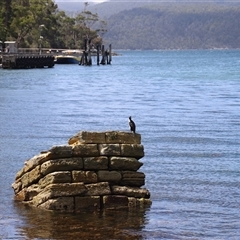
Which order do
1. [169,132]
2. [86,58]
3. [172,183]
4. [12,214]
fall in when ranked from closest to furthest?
1. [12,214]
2. [172,183]
3. [169,132]
4. [86,58]

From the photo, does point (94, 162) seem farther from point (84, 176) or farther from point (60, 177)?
point (60, 177)

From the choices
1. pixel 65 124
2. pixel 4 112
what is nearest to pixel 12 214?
pixel 65 124

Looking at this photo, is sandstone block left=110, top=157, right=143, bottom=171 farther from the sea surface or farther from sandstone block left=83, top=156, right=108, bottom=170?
the sea surface

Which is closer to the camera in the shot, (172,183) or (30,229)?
(30,229)

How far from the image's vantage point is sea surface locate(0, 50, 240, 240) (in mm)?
14812

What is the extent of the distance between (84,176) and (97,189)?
1.18 feet

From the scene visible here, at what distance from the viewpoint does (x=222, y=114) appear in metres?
37.4

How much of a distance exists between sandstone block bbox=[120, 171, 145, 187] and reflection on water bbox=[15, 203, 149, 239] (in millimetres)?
547

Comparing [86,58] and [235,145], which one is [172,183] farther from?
[86,58]

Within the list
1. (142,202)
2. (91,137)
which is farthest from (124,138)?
(142,202)

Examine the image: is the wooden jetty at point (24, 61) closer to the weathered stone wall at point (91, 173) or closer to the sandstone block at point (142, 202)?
the sandstone block at point (142, 202)

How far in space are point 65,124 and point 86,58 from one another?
3674 inches

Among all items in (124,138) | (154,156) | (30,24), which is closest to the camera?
(124,138)

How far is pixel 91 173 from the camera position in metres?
15.6
